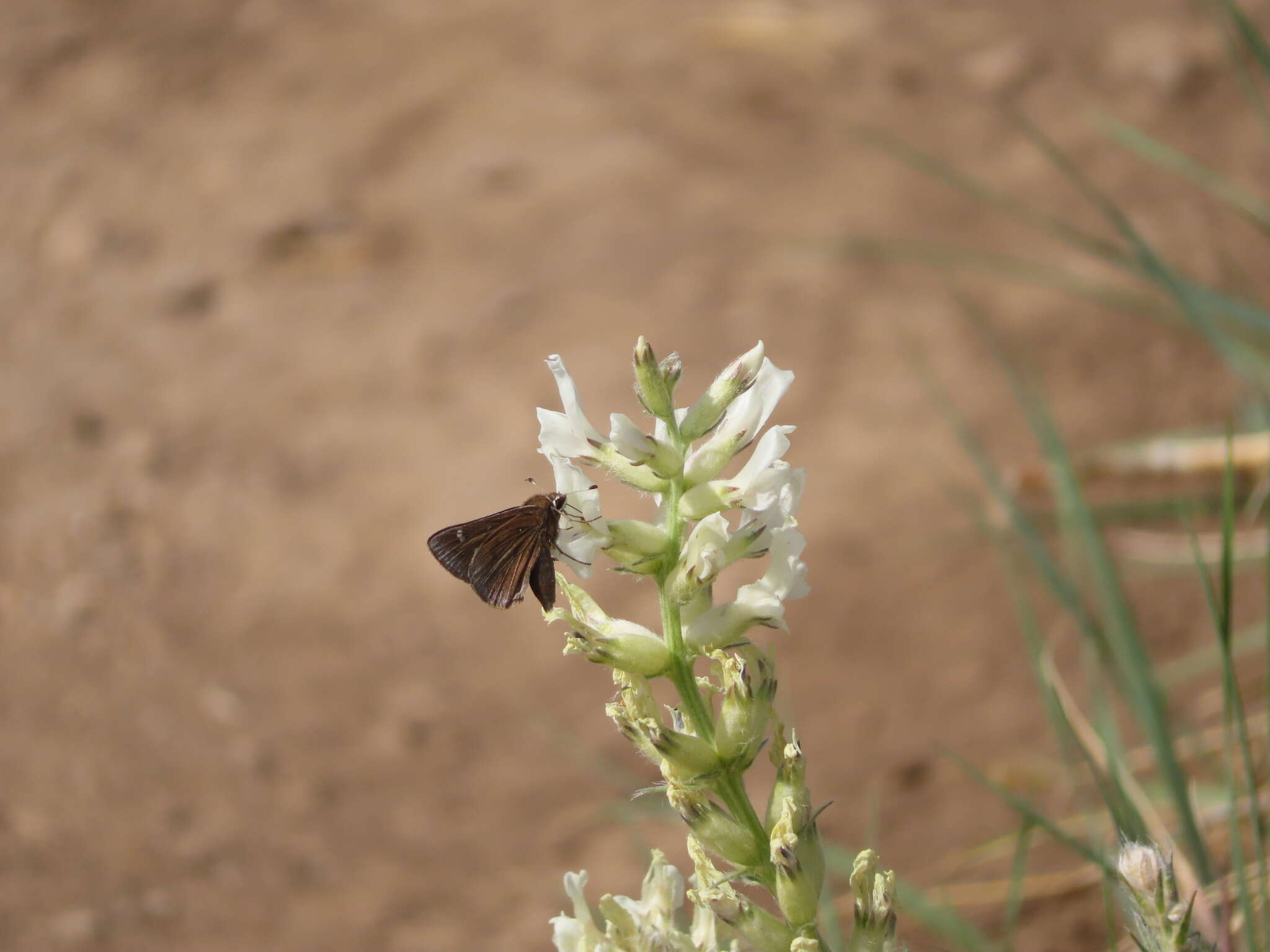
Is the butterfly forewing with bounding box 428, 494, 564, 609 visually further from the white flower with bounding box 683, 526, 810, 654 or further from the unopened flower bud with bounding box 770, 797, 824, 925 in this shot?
the unopened flower bud with bounding box 770, 797, 824, 925

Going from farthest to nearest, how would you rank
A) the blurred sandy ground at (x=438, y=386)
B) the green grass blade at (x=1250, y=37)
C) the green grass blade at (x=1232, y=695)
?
the blurred sandy ground at (x=438, y=386) → the green grass blade at (x=1250, y=37) → the green grass blade at (x=1232, y=695)

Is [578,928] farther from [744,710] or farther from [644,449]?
[644,449]

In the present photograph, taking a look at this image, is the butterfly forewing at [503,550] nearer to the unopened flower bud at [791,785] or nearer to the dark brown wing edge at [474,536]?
the dark brown wing edge at [474,536]

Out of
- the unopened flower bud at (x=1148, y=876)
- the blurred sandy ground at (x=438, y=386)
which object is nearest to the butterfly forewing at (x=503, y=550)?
the unopened flower bud at (x=1148, y=876)

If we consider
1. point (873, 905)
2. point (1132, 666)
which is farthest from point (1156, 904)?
point (1132, 666)

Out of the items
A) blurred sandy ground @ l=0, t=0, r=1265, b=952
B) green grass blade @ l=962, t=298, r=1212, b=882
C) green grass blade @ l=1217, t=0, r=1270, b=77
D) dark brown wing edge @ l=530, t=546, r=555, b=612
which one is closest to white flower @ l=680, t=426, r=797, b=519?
dark brown wing edge @ l=530, t=546, r=555, b=612
